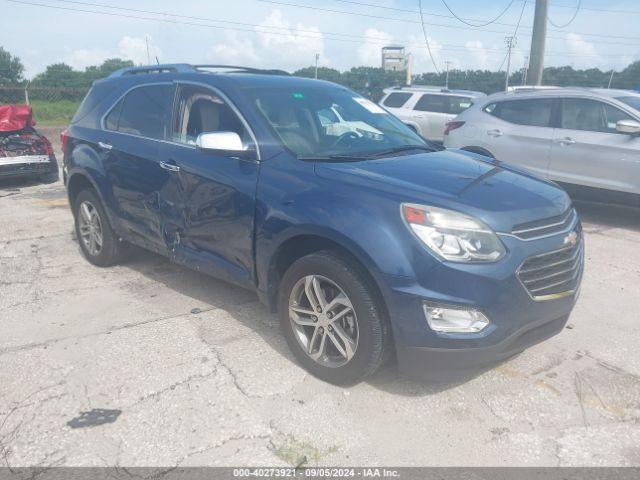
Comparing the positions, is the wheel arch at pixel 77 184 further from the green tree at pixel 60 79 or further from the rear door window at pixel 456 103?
the green tree at pixel 60 79

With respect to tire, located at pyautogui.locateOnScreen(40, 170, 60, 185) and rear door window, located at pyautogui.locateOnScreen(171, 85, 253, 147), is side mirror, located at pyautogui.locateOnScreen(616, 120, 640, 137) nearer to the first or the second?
rear door window, located at pyautogui.locateOnScreen(171, 85, 253, 147)

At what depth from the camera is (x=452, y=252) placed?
2.90 m

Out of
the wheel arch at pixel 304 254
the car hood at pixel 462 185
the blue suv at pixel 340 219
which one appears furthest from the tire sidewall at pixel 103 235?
the car hood at pixel 462 185

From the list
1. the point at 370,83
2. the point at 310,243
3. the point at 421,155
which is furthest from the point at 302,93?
the point at 370,83

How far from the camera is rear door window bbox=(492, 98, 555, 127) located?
26.3 ft

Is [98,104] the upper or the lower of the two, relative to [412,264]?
upper

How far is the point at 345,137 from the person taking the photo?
13.3 ft

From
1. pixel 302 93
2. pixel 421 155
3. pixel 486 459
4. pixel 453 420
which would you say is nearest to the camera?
pixel 486 459

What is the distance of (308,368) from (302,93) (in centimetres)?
206

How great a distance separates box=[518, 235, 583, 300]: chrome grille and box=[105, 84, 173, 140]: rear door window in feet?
9.49

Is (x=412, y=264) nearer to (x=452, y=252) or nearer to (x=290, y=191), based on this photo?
(x=452, y=252)

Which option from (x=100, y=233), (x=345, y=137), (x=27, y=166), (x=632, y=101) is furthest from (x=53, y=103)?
(x=345, y=137)

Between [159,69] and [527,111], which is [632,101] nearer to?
[527,111]

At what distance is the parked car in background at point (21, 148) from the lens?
1020cm
